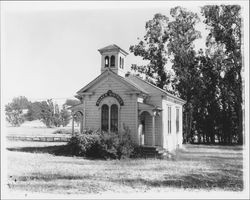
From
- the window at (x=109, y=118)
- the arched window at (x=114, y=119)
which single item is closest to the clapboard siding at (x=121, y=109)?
the window at (x=109, y=118)

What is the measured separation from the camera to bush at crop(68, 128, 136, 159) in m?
16.8

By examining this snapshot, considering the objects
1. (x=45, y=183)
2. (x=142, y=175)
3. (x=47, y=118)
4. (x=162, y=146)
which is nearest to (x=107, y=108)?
(x=162, y=146)

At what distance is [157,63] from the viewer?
3422 cm

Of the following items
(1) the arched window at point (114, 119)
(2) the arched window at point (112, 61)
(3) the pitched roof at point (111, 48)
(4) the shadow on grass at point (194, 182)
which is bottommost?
(4) the shadow on grass at point (194, 182)

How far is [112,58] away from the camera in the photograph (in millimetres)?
19703

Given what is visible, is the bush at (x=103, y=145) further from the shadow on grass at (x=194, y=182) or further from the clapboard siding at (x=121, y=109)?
the shadow on grass at (x=194, y=182)

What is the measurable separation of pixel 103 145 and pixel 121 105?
121 inches

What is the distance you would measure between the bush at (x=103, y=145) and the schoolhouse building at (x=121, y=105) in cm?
109

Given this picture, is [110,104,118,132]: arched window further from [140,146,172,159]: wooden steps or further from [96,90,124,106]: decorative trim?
[140,146,172,159]: wooden steps

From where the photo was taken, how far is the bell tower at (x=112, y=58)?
63.7 ft

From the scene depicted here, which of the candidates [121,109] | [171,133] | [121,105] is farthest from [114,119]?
[171,133]

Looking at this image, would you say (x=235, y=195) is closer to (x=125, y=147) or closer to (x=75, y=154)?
(x=125, y=147)

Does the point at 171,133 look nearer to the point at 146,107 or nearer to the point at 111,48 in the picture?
the point at 146,107

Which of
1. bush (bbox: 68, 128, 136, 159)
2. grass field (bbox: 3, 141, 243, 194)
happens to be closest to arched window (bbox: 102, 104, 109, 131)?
bush (bbox: 68, 128, 136, 159)
